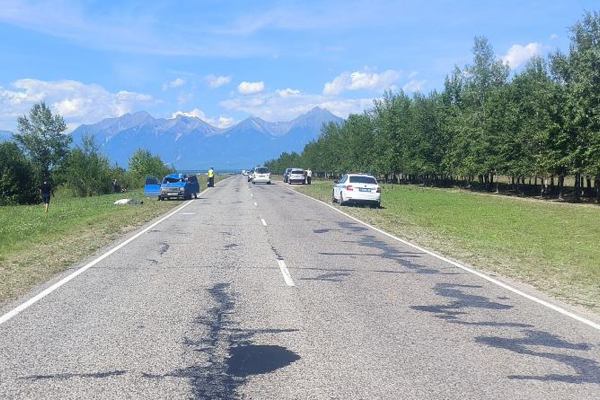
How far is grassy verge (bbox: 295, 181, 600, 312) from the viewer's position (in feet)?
36.1

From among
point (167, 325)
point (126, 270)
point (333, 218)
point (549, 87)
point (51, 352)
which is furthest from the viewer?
point (549, 87)

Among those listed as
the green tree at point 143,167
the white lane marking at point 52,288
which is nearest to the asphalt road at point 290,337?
the white lane marking at point 52,288

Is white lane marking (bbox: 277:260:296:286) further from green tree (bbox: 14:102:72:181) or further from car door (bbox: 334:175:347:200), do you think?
green tree (bbox: 14:102:72:181)

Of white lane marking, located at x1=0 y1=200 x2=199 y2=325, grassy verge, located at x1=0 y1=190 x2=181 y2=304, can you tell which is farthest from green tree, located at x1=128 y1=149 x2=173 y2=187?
white lane marking, located at x1=0 y1=200 x2=199 y2=325

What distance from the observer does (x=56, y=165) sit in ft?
311

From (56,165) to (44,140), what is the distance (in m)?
4.33

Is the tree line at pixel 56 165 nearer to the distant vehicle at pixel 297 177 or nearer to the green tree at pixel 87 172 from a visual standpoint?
the green tree at pixel 87 172

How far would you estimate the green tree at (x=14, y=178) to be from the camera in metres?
69.5

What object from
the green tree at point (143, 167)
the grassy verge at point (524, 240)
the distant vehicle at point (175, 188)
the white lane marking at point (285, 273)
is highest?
the green tree at point (143, 167)

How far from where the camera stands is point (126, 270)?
433 inches

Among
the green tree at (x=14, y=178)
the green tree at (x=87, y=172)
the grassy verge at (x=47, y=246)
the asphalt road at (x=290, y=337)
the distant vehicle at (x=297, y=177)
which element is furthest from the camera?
the distant vehicle at (x=297, y=177)

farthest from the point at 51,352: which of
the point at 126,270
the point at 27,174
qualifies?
the point at 27,174

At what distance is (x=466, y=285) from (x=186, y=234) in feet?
31.4

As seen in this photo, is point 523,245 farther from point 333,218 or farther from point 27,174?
point 27,174
